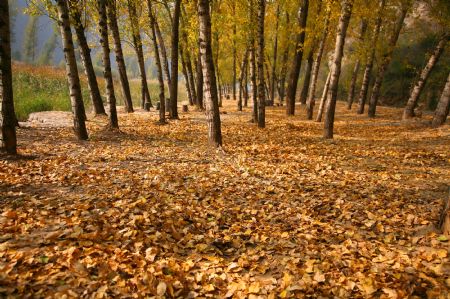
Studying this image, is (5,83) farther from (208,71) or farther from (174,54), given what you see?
(174,54)

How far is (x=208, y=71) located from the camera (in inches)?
379

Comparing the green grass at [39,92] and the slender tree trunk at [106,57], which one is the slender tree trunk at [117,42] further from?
the green grass at [39,92]

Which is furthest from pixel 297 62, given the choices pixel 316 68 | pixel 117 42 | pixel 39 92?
pixel 39 92

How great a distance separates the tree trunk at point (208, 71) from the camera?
9217 mm

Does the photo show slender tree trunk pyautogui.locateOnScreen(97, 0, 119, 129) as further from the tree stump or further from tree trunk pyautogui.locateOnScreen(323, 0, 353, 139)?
the tree stump

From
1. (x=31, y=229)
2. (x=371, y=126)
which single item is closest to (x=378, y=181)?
(x=31, y=229)

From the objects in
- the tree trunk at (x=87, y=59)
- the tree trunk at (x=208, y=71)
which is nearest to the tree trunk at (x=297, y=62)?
the tree trunk at (x=208, y=71)

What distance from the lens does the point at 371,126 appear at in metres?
16.5

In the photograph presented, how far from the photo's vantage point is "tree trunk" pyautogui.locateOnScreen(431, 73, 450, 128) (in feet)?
44.6

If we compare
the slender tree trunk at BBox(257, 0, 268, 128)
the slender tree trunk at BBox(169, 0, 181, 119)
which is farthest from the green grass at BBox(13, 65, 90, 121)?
the slender tree trunk at BBox(257, 0, 268, 128)

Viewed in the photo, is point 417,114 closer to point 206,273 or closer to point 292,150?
point 292,150

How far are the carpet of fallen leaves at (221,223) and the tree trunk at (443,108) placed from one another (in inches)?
180

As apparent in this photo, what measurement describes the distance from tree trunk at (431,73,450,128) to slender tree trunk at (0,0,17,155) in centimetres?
1662

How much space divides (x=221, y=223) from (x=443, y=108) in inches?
530
